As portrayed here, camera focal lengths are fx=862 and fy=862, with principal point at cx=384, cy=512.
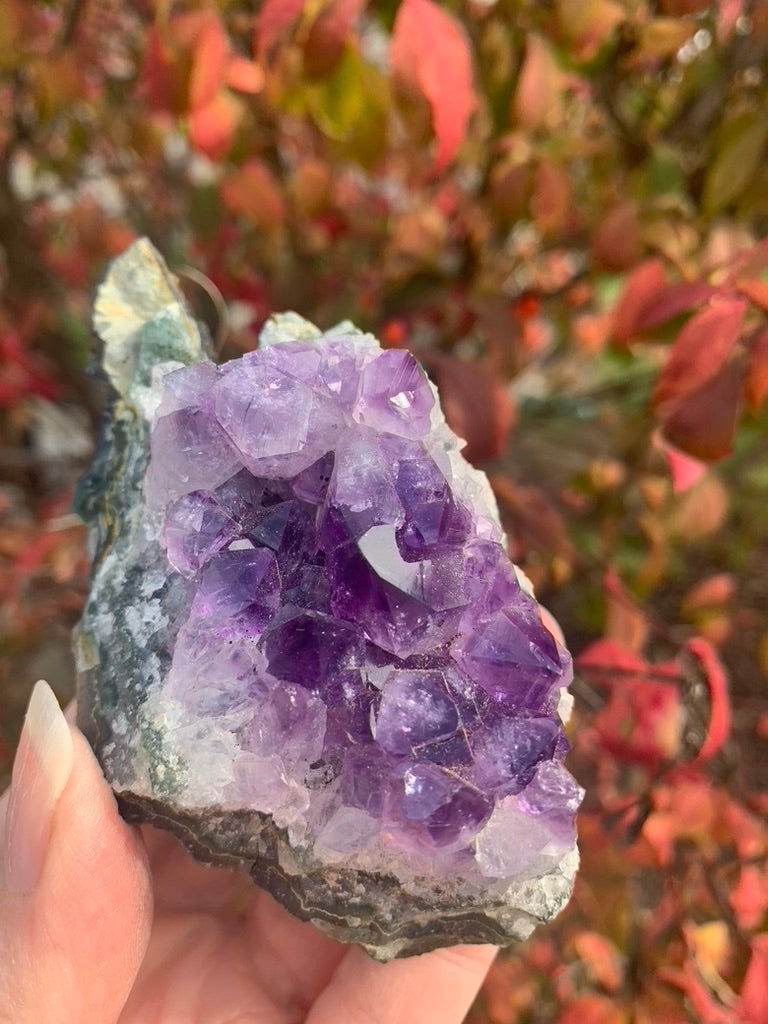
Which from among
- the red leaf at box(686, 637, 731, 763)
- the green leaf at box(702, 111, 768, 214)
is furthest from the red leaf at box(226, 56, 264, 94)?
the red leaf at box(686, 637, 731, 763)

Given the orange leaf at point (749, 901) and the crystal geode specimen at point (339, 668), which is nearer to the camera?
the crystal geode specimen at point (339, 668)

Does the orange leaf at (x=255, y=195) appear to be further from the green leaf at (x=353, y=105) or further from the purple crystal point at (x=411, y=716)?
the purple crystal point at (x=411, y=716)

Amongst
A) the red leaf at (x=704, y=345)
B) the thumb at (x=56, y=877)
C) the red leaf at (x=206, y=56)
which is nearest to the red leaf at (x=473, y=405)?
the red leaf at (x=704, y=345)

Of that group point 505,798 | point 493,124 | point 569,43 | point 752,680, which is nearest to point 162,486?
point 505,798

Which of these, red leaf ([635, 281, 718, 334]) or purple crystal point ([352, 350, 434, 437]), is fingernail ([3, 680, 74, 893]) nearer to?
purple crystal point ([352, 350, 434, 437])

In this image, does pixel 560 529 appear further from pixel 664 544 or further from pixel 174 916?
pixel 174 916

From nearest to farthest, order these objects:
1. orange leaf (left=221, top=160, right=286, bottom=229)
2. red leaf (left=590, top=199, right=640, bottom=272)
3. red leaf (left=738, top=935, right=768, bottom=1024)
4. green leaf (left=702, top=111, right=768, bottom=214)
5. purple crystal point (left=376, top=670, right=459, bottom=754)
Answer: purple crystal point (left=376, top=670, right=459, bottom=754), red leaf (left=738, top=935, right=768, bottom=1024), green leaf (left=702, top=111, right=768, bottom=214), red leaf (left=590, top=199, right=640, bottom=272), orange leaf (left=221, top=160, right=286, bottom=229)

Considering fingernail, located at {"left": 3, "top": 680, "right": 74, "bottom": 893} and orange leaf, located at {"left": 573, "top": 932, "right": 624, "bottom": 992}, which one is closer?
fingernail, located at {"left": 3, "top": 680, "right": 74, "bottom": 893}
